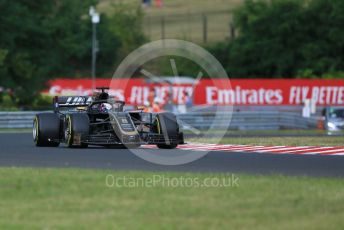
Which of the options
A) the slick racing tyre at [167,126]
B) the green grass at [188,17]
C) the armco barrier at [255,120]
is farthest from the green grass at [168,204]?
the green grass at [188,17]

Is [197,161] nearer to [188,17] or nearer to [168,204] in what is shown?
[168,204]

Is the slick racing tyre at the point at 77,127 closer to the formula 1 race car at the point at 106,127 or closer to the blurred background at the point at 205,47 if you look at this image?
the formula 1 race car at the point at 106,127

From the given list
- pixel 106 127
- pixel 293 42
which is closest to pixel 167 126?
pixel 106 127

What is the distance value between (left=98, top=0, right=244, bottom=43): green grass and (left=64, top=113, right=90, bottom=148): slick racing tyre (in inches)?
2750

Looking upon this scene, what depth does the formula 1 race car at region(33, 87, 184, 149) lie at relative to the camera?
19516mm

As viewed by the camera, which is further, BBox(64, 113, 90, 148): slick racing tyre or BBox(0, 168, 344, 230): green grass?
BBox(64, 113, 90, 148): slick racing tyre

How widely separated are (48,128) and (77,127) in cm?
137

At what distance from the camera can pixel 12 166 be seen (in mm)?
15914

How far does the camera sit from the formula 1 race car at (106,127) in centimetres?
1952

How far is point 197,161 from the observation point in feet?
56.4

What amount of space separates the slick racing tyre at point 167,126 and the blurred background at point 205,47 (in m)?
16.3

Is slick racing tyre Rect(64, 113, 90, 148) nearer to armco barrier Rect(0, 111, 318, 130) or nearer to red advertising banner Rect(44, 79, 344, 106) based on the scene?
armco barrier Rect(0, 111, 318, 130)

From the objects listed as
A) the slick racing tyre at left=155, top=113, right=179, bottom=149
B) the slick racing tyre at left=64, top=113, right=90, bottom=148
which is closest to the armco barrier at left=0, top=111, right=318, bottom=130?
the slick racing tyre at left=155, top=113, right=179, bottom=149

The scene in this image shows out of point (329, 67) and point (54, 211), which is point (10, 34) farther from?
point (54, 211)
